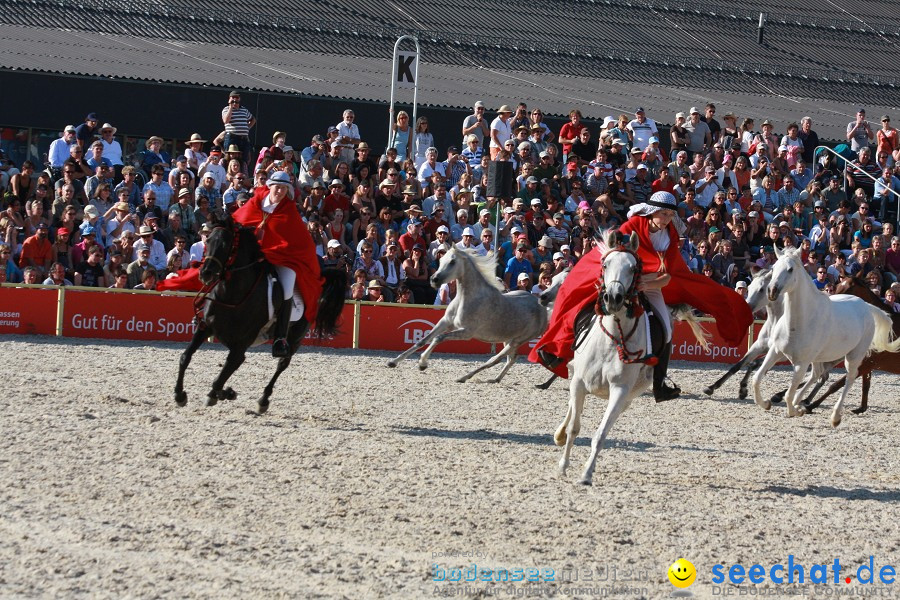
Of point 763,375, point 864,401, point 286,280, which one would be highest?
point 286,280

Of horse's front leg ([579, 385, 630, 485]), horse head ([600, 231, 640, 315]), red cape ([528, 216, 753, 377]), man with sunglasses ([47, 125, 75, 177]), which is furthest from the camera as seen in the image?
man with sunglasses ([47, 125, 75, 177])

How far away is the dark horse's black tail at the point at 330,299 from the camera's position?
13.6 m

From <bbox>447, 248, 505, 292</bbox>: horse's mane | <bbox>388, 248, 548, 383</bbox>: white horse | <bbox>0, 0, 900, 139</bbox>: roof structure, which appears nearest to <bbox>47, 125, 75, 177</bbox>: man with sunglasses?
<bbox>0, 0, 900, 139</bbox>: roof structure

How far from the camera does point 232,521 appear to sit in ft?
26.3

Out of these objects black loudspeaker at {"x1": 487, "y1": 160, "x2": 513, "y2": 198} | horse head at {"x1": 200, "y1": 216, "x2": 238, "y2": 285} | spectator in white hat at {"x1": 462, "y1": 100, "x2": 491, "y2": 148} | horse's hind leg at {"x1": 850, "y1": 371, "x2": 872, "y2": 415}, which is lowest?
horse's hind leg at {"x1": 850, "y1": 371, "x2": 872, "y2": 415}

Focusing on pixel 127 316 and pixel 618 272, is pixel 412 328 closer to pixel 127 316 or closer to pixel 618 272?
pixel 127 316

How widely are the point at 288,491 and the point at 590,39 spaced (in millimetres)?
26178

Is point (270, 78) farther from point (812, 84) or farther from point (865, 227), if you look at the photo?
point (812, 84)

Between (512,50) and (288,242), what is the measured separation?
67.9ft

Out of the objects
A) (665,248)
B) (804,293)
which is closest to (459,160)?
(804,293)

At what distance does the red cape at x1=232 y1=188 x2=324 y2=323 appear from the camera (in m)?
12.4

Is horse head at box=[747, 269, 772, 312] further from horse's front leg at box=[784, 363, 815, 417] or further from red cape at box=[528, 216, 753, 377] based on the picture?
red cape at box=[528, 216, 753, 377]

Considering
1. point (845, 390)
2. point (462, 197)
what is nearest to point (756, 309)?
point (845, 390)

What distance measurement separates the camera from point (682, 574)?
23.6ft
